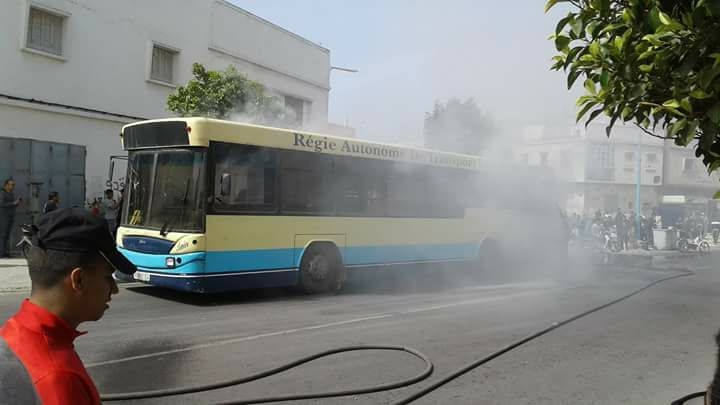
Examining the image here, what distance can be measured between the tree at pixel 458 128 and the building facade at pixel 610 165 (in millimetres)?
938

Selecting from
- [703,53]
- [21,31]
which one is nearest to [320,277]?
[703,53]

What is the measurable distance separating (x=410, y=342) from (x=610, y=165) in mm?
19548

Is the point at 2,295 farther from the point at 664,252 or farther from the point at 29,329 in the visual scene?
the point at 664,252

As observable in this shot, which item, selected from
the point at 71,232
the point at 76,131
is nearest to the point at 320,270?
the point at 71,232

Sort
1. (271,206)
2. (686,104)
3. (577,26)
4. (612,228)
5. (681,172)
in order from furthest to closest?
(681,172) → (612,228) → (271,206) → (577,26) → (686,104)

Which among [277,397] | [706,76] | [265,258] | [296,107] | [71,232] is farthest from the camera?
[296,107]

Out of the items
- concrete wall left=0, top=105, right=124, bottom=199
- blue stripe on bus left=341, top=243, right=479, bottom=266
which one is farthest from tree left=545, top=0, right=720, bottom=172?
concrete wall left=0, top=105, right=124, bottom=199

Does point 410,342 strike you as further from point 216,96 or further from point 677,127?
point 216,96

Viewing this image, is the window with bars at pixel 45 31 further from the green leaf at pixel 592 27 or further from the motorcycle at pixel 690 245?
the motorcycle at pixel 690 245

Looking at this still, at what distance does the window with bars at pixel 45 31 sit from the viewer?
43.5 feet

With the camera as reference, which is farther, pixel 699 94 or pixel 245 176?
pixel 245 176

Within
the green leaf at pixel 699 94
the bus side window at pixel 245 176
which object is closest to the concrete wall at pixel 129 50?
the bus side window at pixel 245 176

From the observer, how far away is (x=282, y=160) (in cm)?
883

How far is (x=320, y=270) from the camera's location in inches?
365
